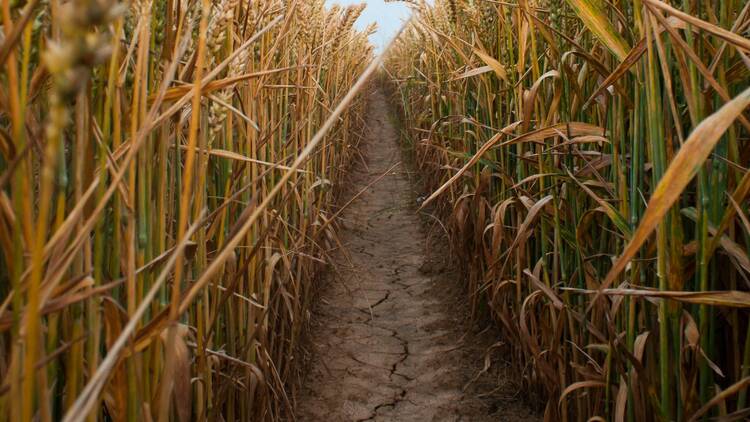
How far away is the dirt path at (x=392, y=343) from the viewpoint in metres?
2.17

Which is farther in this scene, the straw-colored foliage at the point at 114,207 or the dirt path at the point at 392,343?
the dirt path at the point at 392,343

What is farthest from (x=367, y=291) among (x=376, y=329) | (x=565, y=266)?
(x=565, y=266)

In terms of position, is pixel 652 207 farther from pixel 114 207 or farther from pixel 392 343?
pixel 392 343

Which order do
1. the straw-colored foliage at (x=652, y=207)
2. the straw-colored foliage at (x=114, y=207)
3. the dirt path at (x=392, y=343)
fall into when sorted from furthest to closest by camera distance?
the dirt path at (x=392, y=343)
the straw-colored foliage at (x=652, y=207)
the straw-colored foliage at (x=114, y=207)

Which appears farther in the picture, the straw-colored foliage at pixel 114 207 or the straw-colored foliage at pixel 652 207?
the straw-colored foliage at pixel 652 207

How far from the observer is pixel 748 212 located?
3.56 feet

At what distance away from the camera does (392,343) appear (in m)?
2.68

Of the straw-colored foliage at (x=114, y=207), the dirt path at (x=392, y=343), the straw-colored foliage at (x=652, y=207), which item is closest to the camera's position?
the straw-colored foliage at (x=114, y=207)

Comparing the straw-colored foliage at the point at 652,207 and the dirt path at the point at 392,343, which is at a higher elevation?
the straw-colored foliage at the point at 652,207

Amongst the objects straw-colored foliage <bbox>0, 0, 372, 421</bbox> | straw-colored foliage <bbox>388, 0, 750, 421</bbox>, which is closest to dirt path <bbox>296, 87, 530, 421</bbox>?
straw-colored foliage <bbox>388, 0, 750, 421</bbox>

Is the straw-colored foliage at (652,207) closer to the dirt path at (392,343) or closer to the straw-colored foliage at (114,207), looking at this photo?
the straw-colored foliage at (114,207)

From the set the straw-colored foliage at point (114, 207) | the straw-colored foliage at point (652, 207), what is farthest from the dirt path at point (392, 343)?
the straw-colored foliage at point (114, 207)

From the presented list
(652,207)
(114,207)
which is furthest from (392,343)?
(652,207)

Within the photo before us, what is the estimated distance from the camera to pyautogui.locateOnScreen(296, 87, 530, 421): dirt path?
7.13 ft
